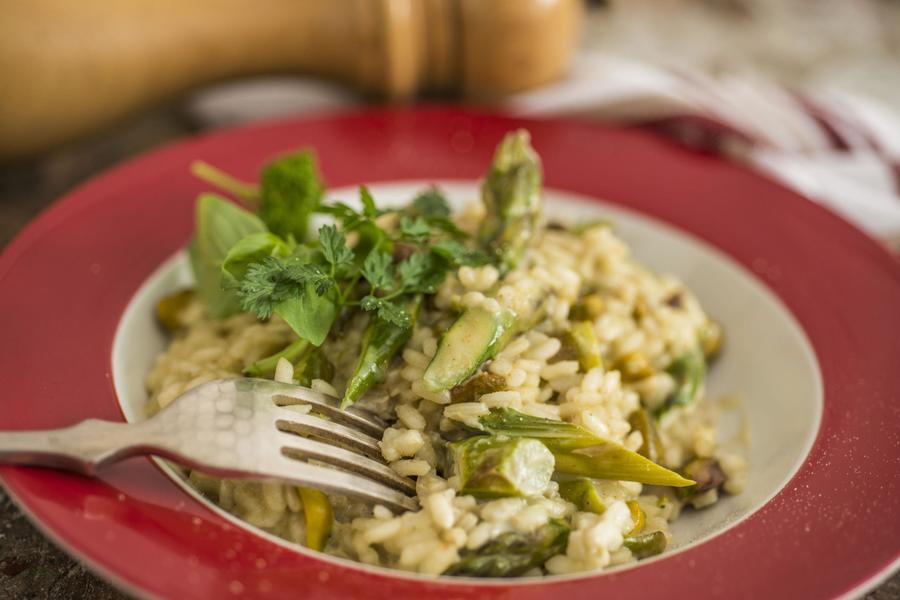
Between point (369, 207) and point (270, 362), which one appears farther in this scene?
point (369, 207)

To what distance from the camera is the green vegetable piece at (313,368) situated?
249cm

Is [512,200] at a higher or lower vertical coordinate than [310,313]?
higher

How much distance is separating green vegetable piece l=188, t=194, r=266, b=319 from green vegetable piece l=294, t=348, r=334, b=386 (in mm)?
346

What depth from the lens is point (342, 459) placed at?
2.21 metres

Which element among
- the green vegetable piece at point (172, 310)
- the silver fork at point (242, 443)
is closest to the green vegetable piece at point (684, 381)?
the silver fork at point (242, 443)

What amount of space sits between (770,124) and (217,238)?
7.97ft

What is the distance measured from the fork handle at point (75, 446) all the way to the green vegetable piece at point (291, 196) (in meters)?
0.99

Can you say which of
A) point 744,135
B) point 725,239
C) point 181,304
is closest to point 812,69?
point 744,135

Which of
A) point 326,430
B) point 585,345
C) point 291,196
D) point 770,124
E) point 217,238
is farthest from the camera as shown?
point 770,124

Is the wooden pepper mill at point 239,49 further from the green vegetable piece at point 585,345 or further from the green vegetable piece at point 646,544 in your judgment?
the green vegetable piece at point 646,544

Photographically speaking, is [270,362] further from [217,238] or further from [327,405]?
[217,238]

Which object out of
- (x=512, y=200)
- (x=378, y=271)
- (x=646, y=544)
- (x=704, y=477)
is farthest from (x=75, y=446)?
(x=704, y=477)

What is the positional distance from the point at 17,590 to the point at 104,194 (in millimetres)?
1419

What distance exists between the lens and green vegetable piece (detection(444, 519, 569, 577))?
208cm
